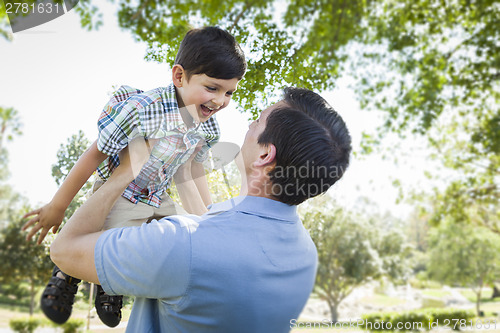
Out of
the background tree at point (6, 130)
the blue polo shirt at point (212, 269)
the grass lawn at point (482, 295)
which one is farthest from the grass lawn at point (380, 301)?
the blue polo shirt at point (212, 269)

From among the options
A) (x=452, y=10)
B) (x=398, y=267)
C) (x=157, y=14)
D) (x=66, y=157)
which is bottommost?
(x=398, y=267)

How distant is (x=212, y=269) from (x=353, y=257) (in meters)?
5.57

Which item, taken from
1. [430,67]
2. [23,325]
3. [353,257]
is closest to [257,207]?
[23,325]

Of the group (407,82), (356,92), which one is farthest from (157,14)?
(407,82)

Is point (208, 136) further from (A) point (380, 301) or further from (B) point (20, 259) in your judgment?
(A) point (380, 301)

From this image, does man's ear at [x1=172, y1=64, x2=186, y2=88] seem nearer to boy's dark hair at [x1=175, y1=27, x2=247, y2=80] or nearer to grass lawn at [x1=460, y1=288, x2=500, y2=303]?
boy's dark hair at [x1=175, y1=27, x2=247, y2=80]

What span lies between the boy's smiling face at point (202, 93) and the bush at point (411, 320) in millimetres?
3650

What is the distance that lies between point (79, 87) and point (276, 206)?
1.01 metres

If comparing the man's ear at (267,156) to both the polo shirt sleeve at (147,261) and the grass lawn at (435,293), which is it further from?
the grass lawn at (435,293)

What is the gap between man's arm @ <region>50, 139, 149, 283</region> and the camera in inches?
17.0

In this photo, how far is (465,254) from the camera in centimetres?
668

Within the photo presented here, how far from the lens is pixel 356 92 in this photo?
365cm

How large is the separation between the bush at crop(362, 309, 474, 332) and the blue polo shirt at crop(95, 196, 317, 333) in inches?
146

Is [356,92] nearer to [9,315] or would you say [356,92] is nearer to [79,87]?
[79,87]
